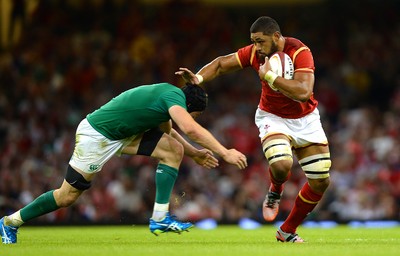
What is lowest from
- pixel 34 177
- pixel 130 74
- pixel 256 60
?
pixel 34 177

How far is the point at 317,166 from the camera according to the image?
1096cm

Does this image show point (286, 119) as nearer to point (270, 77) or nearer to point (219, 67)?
point (270, 77)

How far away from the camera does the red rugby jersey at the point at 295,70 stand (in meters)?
10.8

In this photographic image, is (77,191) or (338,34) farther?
(338,34)

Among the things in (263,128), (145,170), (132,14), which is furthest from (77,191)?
(132,14)

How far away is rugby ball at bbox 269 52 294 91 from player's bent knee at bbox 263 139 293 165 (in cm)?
66

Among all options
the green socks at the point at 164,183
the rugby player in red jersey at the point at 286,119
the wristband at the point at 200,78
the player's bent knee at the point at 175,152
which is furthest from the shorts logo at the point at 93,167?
the wristband at the point at 200,78

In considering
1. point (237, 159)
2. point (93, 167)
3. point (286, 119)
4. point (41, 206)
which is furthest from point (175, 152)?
point (41, 206)

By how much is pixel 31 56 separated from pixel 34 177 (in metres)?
3.90

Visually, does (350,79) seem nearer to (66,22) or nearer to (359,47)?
(359,47)

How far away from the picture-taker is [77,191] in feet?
34.2

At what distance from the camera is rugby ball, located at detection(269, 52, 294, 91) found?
1077 centimetres

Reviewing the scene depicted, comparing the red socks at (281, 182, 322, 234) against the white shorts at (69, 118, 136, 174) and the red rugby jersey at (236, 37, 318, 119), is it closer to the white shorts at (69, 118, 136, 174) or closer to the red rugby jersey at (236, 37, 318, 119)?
the red rugby jersey at (236, 37, 318, 119)

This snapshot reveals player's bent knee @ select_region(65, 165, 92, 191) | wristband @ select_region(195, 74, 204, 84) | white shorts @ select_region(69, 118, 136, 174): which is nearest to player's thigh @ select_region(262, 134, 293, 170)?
wristband @ select_region(195, 74, 204, 84)
